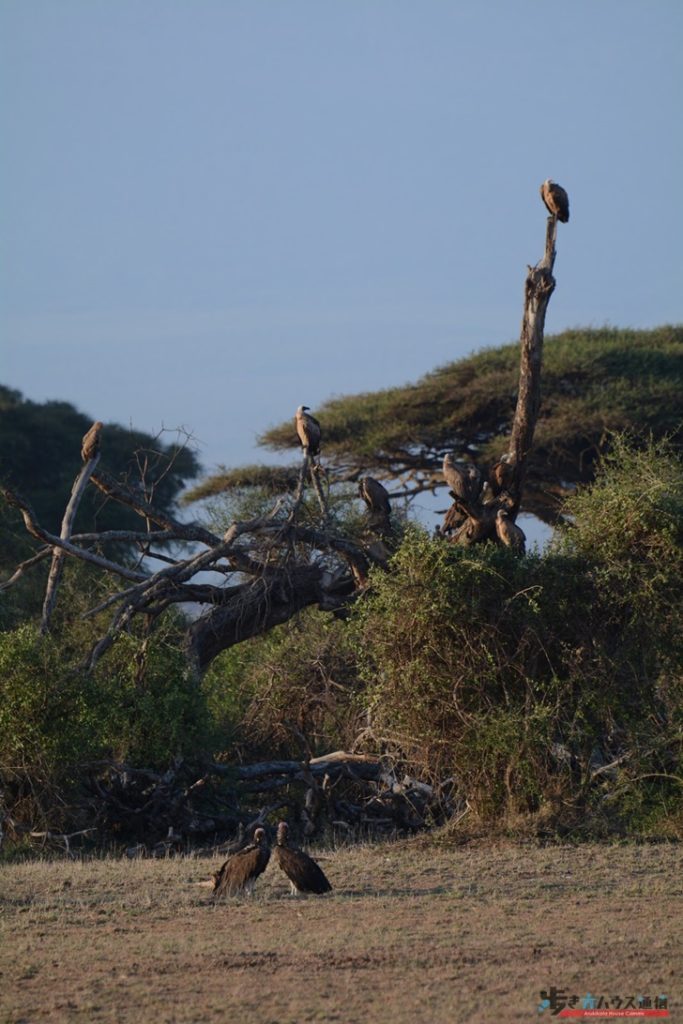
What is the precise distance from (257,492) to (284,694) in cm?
241

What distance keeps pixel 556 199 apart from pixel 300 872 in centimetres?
561

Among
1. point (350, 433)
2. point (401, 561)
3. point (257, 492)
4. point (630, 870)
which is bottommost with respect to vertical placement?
Result: point (630, 870)

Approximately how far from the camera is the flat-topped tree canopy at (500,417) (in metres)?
20.9

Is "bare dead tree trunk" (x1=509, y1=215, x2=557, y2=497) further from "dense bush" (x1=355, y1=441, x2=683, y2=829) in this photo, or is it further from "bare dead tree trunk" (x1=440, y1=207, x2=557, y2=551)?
"dense bush" (x1=355, y1=441, x2=683, y2=829)

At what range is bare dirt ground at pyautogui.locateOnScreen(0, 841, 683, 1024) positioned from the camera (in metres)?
5.18

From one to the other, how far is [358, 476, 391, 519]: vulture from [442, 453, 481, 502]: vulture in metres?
1.06

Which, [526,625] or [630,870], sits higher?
[526,625]

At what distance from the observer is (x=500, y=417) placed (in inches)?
872

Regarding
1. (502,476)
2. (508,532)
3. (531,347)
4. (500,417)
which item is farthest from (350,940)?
(500,417)

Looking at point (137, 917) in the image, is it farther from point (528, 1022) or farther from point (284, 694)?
point (284, 694)

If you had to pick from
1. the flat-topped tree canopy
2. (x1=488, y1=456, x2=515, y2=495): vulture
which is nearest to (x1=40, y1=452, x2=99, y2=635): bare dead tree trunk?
(x1=488, y1=456, x2=515, y2=495): vulture

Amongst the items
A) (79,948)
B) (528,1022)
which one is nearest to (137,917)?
(79,948)

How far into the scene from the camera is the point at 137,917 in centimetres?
700

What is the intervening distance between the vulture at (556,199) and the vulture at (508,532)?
2300 millimetres
